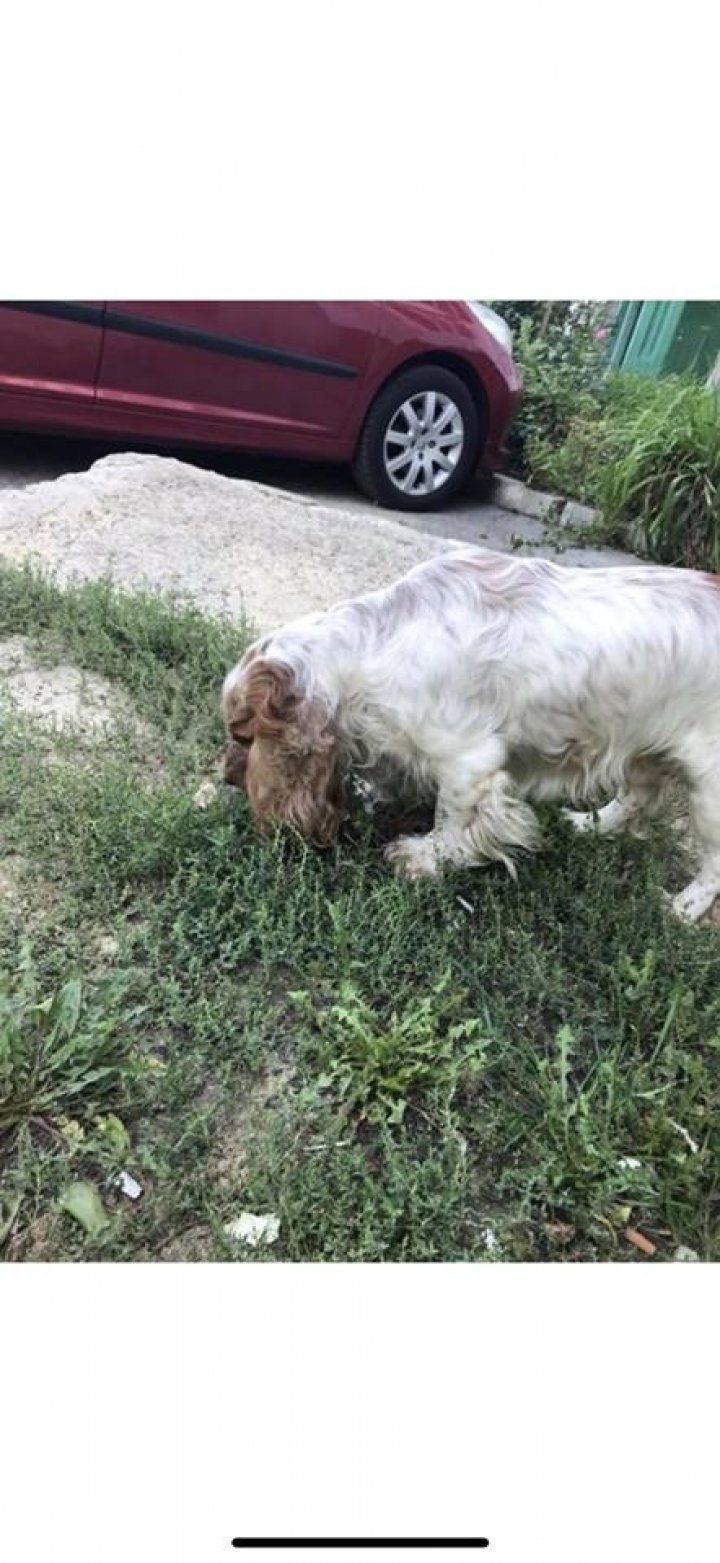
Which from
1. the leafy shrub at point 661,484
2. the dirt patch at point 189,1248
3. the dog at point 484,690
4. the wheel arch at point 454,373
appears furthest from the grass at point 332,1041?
the wheel arch at point 454,373

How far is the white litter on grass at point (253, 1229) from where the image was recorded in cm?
186

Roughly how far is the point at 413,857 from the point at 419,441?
211 cm

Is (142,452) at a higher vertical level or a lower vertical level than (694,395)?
lower

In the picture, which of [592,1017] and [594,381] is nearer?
[592,1017]

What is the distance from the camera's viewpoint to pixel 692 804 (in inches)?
107

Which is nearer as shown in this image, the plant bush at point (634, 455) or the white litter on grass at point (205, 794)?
the white litter on grass at point (205, 794)

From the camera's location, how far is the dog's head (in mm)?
2480

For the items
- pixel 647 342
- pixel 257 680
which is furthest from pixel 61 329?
pixel 647 342

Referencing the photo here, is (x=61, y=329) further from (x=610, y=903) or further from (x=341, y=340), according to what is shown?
(x=610, y=903)

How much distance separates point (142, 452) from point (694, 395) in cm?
227

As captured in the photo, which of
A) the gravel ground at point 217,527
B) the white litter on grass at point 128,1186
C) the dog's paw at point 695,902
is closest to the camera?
the white litter on grass at point 128,1186

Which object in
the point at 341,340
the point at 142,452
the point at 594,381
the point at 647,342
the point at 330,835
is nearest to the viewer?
the point at 330,835

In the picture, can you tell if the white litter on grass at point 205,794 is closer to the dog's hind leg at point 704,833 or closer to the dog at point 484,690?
the dog at point 484,690

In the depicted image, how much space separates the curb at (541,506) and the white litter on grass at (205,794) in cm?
193
